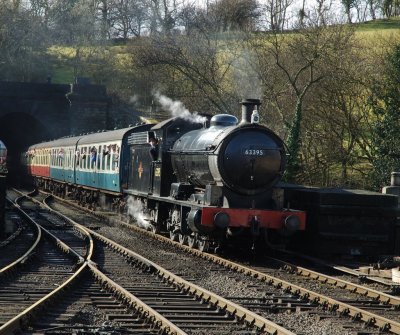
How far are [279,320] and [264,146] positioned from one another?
596 centimetres

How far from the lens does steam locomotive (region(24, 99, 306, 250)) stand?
43.3ft

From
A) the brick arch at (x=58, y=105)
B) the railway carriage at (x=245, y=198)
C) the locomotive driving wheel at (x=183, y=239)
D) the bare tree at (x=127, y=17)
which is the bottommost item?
the locomotive driving wheel at (x=183, y=239)

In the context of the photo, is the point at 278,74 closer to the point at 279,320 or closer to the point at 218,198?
the point at 218,198

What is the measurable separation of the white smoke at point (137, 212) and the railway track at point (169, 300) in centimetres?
534

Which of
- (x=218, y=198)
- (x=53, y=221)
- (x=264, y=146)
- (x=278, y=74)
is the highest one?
(x=278, y=74)

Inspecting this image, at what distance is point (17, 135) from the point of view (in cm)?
6350

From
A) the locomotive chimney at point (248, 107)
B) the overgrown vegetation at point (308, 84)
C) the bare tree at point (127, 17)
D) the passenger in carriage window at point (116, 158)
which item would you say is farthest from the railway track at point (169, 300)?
the bare tree at point (127, 17)

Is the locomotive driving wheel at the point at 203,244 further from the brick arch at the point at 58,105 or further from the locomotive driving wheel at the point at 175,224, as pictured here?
the brick arch at the point at 58,105

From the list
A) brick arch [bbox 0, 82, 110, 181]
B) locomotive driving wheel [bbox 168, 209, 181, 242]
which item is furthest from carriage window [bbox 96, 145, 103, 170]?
brick arch [bbox 0, 82, 110, 181]

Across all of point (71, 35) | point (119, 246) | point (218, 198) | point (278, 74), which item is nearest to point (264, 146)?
point (218, 198)

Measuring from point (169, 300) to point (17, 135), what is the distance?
187 feet

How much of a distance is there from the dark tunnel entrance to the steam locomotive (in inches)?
1509

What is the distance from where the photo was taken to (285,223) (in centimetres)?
1309

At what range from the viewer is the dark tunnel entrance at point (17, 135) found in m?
56.8
